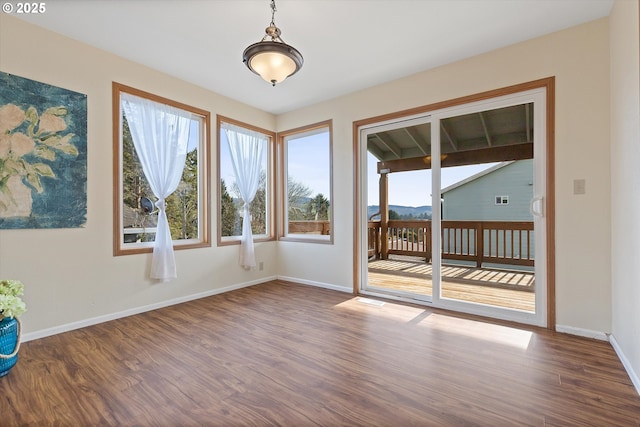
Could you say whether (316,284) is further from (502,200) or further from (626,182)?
(626,182)

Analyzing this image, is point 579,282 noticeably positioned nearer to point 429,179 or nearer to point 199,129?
point 429,179

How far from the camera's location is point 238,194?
4.47 meters

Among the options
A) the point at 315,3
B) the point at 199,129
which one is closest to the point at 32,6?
the point at 199,129

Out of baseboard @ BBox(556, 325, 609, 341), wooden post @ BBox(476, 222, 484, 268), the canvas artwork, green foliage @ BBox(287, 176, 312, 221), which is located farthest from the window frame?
the canvas artwork

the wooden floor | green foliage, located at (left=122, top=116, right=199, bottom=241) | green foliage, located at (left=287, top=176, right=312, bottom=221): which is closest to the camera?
the wooden floor

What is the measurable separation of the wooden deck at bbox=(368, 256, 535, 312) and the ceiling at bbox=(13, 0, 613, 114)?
2.48m

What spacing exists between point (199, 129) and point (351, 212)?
2373mm

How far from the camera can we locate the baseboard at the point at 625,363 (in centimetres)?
183

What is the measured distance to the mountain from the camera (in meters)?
3.63

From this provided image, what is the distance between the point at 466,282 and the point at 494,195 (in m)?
1.33

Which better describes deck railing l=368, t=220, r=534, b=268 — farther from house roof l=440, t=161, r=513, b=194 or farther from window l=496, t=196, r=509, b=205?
house roof l=440, t=161, r=513, b=194

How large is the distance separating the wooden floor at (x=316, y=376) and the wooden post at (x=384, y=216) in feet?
5.34

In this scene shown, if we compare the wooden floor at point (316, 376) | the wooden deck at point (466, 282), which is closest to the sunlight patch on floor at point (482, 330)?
the wooden floor at point (316, 376)

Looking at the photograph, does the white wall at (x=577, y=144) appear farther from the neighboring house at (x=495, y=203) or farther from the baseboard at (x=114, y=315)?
the baseboard at (x=114, y=315)
